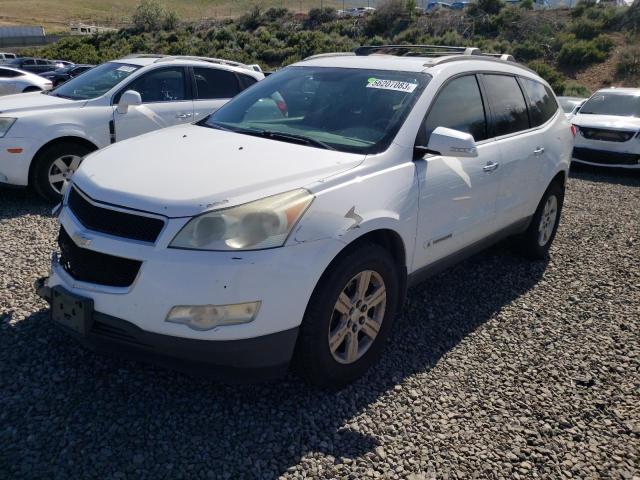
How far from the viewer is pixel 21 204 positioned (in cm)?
639

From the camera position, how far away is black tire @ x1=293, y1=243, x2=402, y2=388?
2.80m

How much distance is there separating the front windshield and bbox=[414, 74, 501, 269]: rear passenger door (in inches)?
180

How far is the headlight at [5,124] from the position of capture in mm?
5953

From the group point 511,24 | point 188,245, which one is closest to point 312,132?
point 188,245

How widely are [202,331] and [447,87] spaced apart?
2.36 metres

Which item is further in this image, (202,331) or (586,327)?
(586,327)

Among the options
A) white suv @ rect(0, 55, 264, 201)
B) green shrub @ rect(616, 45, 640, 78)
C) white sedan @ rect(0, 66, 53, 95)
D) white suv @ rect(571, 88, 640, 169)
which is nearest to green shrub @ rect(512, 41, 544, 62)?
green shrub @ rect(616, 45, 640, 78)

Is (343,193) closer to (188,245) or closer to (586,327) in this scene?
(188,245)

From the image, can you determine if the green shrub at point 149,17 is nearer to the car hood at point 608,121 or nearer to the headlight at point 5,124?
the car hood at point 608,121

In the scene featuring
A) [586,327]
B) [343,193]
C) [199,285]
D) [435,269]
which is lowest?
[586,327]

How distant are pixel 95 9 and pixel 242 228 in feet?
336

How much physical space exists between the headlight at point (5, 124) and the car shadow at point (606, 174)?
9.09 meters

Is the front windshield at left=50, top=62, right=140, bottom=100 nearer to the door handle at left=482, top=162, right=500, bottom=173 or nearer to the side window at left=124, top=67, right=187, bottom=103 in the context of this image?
the side window at left=124, top=67, right=187, bottom=103

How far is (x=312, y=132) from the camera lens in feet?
11.7
